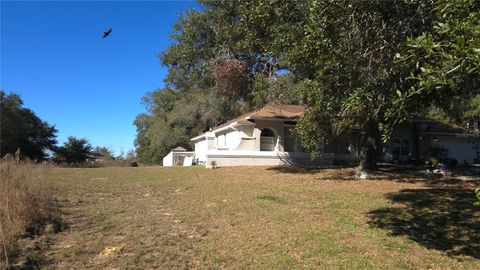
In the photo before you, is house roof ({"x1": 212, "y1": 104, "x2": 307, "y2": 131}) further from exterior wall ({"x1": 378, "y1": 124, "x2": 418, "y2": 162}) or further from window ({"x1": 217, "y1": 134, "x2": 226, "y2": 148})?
exterior wall ({"x1": 378, "y1": 124, "x2": 418, "y2": 162})

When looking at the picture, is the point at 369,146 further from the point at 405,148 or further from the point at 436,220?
the point at 405,148

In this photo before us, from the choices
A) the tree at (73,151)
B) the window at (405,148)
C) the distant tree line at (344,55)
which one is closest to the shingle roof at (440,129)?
the window at (405,148)

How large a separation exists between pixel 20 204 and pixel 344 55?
6775 millimetres

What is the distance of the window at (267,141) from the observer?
81.6 feet

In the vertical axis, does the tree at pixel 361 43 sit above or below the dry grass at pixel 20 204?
above

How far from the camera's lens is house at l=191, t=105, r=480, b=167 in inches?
947

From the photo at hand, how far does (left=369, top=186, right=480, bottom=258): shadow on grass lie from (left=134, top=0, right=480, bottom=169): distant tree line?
7.00ft

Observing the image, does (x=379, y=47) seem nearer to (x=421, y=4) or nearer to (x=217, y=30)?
(x=421, y=4)

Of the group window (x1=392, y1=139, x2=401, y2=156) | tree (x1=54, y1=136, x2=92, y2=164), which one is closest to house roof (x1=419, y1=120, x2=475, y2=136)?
window (x1=392, y1=139, x2=401, y2=156)

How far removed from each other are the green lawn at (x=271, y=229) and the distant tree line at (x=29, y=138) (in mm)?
27966

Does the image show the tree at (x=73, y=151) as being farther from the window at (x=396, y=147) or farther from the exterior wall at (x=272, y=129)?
the window at (x=396, y=147)

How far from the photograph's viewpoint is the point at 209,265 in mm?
5809

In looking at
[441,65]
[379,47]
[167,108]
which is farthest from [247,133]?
[167,108]

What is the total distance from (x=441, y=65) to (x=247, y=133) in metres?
20.8
